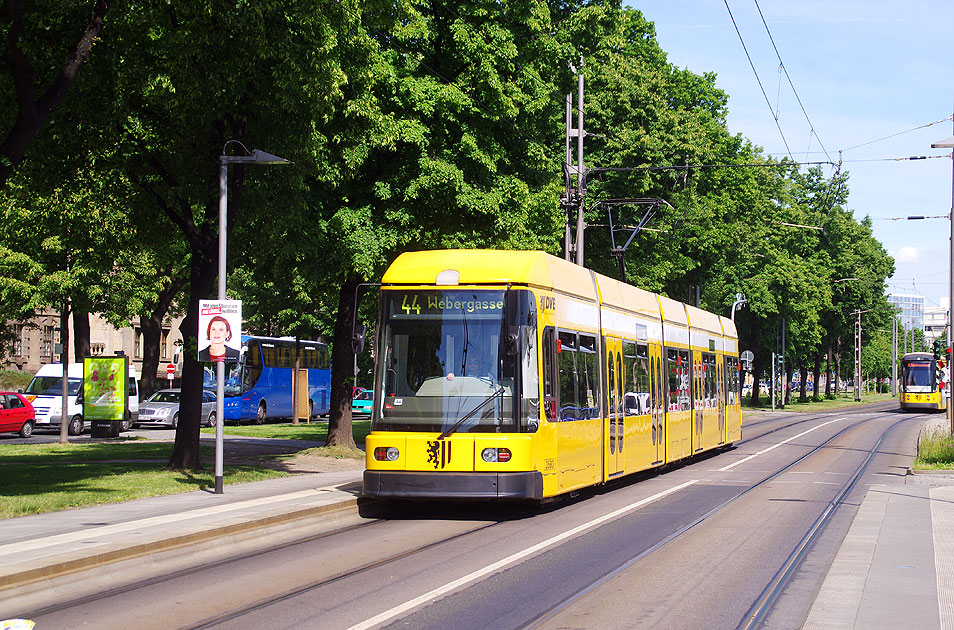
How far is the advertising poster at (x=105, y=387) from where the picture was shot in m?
32.0

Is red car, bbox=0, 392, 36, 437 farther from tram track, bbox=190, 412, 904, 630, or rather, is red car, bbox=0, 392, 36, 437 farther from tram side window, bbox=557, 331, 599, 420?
tram track, bbox=190, 412, 904, 630

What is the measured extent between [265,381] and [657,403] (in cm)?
3093

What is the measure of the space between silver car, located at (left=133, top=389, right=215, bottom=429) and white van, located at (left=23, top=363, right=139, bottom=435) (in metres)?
2.05

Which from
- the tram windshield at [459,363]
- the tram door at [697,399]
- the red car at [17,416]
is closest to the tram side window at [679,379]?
the tram door at [697,399]

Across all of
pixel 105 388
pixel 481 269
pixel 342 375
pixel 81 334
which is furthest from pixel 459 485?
pixel 81 334

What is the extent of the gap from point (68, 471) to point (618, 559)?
12998 mm

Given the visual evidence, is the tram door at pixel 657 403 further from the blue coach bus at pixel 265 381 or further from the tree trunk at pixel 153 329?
the tree trunk at pixel 153 329

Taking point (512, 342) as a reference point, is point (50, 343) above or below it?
above

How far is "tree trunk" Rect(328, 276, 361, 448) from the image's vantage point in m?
25.0

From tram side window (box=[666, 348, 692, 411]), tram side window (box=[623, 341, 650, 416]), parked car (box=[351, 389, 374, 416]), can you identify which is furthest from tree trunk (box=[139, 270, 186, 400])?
tram side window (box=[623, 341, 650, 416])

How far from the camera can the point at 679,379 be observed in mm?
23844

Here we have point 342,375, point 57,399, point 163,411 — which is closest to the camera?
point 342,375

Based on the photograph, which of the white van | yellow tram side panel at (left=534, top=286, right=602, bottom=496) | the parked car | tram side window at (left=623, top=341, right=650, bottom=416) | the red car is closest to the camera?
yellow tram side panel at (left=534, top=286, right=602, bottom=496)

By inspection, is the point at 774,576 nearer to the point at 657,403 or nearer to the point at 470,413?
the point at 470,413
